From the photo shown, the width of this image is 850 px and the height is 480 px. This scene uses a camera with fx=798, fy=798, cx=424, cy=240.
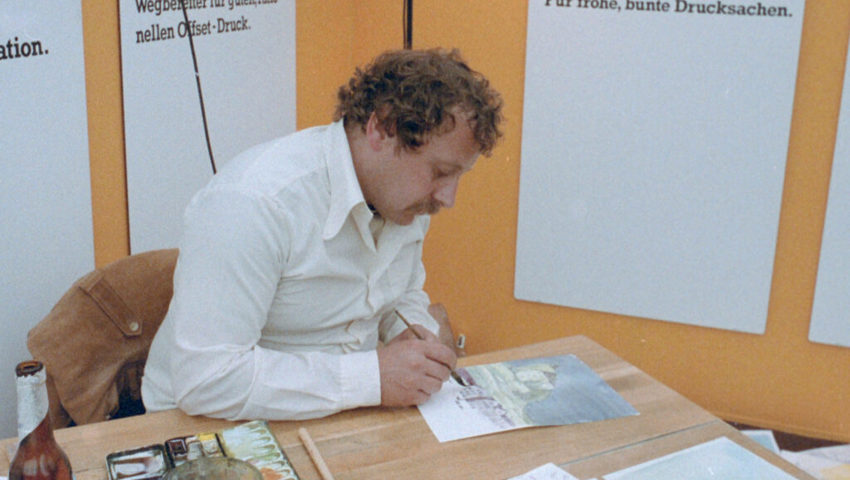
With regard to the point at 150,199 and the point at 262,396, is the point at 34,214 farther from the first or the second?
the point at 262,396

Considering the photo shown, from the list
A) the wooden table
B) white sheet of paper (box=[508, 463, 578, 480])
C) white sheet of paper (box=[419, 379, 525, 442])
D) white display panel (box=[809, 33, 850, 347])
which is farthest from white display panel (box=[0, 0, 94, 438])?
white display panel (box=[809, 33, 850, 347])

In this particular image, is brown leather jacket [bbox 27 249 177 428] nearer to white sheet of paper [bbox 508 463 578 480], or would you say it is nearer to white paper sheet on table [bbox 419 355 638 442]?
white paper sheet on table [bbox 419 355 638 442]

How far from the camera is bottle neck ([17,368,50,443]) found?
942 millimetres

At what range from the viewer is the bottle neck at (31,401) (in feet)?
3.09

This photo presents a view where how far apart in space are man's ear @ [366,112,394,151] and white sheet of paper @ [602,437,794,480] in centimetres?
74

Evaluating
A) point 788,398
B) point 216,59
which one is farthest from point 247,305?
point 788,398

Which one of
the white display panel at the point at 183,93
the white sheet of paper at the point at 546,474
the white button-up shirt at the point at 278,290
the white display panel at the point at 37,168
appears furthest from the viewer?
the white display panel at the point at 183,93

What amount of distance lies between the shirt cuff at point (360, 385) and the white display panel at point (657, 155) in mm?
1745

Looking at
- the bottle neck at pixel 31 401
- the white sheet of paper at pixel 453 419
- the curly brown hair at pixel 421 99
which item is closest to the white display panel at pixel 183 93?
the curly brown hair at pixel 421 99

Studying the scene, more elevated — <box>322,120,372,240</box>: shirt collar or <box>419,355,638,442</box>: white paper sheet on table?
<box>322,120,372,240</box>: shirt collar

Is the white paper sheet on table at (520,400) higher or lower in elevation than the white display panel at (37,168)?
lower

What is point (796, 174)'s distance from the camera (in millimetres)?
2740

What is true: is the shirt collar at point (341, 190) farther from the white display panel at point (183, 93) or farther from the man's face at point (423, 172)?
the white display panel at point (183, 93)

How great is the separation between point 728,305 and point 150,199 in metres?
2.02
